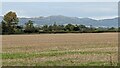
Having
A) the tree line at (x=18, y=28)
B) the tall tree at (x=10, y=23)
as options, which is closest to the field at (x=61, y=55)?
the tree line at (x=18, y=28)

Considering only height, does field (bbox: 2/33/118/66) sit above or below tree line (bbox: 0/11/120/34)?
above

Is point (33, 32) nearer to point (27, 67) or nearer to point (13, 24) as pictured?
point (13, 24)

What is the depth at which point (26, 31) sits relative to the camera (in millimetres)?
138000

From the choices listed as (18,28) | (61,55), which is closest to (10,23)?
(18,28)

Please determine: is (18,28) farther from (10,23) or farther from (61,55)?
(61,55)

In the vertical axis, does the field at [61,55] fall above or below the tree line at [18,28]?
above

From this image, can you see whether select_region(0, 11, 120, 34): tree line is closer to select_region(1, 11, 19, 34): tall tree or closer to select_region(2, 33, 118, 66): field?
select_region(1, 11, 19, 34): tall tree

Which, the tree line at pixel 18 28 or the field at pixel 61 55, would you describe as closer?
the field at pixel 61 55

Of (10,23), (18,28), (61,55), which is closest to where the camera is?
(61,55)

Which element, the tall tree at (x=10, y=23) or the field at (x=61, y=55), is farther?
the tall tree at (x=10, y=23)

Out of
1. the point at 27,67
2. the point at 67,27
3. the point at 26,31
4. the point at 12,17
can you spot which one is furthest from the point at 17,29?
the point at 27,67

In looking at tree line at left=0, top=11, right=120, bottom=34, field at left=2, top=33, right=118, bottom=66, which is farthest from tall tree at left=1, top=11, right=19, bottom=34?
field at left=2, top=33, right=118, bottom=66

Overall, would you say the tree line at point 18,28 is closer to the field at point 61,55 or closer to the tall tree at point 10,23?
the tall tree at point 10,23

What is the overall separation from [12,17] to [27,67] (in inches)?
5500
